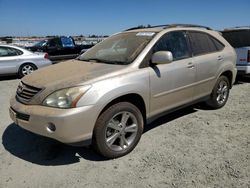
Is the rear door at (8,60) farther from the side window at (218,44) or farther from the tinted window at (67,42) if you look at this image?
the side window at (218,44)

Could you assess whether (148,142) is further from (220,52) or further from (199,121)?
(220,52)

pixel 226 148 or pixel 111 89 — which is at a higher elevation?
pixel 111 89

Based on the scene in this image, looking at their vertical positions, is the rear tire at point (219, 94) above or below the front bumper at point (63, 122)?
below

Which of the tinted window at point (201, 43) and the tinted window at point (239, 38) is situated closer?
the tinted window at point (201, 43)

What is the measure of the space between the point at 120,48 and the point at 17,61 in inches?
287

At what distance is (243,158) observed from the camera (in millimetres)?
3715

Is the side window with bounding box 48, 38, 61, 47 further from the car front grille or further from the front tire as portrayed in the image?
the front tire

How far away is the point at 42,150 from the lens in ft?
13.4

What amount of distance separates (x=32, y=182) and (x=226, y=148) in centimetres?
263

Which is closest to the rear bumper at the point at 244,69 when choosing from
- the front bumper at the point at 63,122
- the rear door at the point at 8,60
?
the front bumper at the point at 63,122

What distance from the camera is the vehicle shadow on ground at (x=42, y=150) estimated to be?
12.5 feet

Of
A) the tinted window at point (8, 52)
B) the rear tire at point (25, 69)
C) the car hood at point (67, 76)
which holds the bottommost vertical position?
the rear tire at point (25, 69)

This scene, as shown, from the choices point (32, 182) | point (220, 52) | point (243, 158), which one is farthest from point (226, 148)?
point (32, 182)

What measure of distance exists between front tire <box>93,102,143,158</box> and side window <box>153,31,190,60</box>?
1.10m
